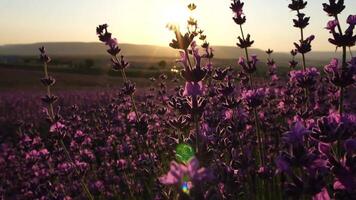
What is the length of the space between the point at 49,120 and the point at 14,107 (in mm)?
14767

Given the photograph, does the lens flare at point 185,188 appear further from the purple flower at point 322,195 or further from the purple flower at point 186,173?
the purple flower at point 322,195

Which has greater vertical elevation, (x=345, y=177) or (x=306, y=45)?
(x=306, y=45)

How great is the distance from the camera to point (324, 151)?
247cm

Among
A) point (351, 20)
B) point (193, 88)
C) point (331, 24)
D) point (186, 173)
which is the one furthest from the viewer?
point (331, 24)

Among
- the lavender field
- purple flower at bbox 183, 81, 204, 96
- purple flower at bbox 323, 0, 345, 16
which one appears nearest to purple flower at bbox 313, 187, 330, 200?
the lavender field

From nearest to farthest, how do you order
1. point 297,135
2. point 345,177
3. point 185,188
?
point 185,188 → point 345,177 → point 297,135

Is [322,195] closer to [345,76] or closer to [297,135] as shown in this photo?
[297,135]

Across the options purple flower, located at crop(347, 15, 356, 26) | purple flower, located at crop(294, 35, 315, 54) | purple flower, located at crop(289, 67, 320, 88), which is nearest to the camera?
purple flower, located at crop(347, 15, 356, 26)

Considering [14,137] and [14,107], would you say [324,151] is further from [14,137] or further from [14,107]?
[14,107]

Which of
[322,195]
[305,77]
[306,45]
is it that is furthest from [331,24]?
[322,195]

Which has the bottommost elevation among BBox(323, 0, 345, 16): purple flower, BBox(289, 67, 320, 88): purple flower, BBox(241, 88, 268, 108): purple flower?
BBox(241, 88, 268, 108): purple flower

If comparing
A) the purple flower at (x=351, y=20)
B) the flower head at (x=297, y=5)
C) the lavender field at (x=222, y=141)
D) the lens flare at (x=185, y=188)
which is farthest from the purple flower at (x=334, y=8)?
the lens flare at (x=185, y=188)

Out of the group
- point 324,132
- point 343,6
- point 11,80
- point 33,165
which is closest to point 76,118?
point 33,165

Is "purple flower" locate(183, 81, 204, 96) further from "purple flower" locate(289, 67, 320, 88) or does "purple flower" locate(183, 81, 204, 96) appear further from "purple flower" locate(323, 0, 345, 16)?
"purple flower" locate(289, 67, 320, 88)
